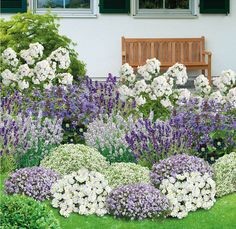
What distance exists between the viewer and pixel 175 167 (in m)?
7.09

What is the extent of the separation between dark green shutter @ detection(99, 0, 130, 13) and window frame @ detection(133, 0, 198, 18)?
9.9 inches

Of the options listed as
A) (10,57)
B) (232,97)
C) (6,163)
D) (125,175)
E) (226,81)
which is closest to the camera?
(125,175)

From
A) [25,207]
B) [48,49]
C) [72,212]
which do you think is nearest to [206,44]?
[48,49]

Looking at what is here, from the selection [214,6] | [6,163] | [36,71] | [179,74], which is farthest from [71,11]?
[6,163]

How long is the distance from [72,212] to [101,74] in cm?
887

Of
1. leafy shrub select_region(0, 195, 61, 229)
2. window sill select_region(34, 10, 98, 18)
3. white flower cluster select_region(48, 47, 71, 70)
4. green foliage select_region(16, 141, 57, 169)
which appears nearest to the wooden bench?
window sill select_region(34, 10, 98, 18)

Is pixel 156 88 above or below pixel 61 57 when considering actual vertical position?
below

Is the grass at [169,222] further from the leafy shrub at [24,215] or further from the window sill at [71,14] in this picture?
the window sill at [71,14]

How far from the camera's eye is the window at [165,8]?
15.6 m

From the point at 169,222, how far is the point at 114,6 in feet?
29.7

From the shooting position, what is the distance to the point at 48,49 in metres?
11.1

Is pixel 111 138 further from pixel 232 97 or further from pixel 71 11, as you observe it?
pixel 71 11

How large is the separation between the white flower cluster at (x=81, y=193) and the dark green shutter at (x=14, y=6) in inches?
340

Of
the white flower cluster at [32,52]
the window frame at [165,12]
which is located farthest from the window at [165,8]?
the white flower cluster at [32,52]
